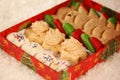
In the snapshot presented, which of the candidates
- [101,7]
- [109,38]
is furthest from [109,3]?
[109,38]

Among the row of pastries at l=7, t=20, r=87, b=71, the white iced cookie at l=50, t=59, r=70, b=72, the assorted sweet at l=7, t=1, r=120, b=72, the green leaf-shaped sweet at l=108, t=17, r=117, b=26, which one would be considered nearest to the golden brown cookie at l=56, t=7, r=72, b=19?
the assorted sweet at l=7, t=1, r=120, b=72

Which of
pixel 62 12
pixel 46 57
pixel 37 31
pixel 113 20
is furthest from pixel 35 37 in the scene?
pixel 113 20

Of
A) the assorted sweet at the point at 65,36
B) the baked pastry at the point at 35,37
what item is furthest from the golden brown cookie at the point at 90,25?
the baked pastry at the point at 35,37

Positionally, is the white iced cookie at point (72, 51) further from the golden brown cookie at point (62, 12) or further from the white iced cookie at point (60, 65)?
the golden brown cookie at point (62, 12)

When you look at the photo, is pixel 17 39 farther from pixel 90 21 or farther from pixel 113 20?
pixel 113 20

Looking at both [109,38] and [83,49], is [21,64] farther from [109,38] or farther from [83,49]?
[109,38]

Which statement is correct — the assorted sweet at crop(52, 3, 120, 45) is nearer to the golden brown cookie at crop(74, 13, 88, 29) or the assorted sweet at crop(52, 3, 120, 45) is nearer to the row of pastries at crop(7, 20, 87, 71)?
the golden brown cookie at crop(74, 13, 88, 29)
